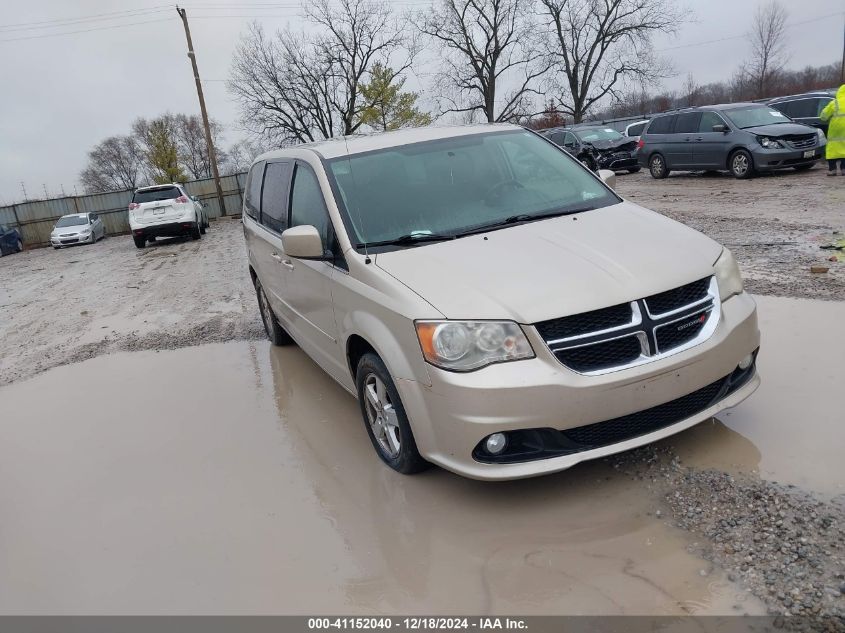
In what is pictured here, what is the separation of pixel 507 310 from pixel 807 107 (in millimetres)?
18230

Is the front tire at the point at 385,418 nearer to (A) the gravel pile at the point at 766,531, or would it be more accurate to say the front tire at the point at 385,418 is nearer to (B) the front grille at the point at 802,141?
(A) the gravel pile at the point at 766,531

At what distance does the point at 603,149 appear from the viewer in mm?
21375

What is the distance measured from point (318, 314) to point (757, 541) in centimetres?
283

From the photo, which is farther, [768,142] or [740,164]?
[740,164]

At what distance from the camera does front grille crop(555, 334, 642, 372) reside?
118 inches

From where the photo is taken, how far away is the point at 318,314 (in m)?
4.46

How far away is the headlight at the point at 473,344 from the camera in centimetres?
300

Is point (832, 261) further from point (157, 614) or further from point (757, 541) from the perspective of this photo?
point (157, 614)

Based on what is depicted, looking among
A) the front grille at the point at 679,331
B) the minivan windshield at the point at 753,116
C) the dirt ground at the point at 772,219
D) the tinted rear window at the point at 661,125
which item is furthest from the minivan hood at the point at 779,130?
the front grille at the point at 679,331

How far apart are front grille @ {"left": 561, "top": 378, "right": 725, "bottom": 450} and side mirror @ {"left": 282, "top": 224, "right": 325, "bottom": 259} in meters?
1.80

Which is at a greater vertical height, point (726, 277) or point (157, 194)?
point (157, 194)

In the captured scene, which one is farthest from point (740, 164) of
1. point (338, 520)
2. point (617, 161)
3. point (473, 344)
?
point (338, 520)

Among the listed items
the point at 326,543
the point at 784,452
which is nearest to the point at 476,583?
the point at 326,543

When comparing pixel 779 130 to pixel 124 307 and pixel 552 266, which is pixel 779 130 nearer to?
pixel 124 307
